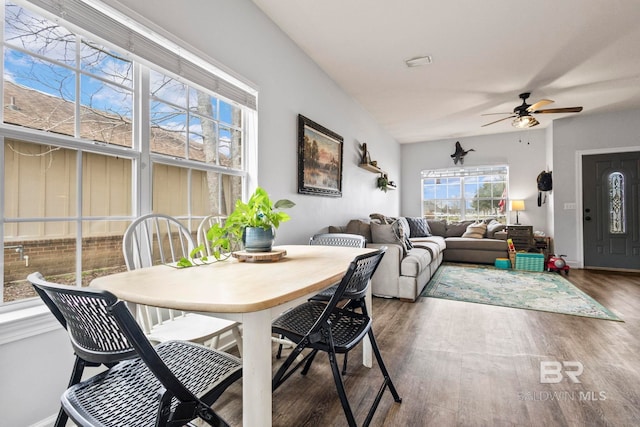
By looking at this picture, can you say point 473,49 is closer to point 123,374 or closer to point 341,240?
point 341,240

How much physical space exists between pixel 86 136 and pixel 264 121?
1395 mm

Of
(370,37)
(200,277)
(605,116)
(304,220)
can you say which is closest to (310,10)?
(370,37)

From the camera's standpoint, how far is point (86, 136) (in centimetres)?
148

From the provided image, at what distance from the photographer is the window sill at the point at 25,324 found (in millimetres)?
1147

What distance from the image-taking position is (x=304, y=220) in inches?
124

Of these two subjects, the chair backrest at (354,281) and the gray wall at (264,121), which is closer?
the chair backrest at (354,281)

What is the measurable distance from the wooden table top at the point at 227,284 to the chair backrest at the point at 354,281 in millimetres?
63

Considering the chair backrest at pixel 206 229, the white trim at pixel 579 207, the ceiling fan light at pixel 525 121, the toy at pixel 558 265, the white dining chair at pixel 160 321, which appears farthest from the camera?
the white trim at pixel 579 207

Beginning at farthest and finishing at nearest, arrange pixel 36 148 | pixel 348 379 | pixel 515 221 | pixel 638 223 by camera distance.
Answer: pixel 515 221, pixel 638 223, pixel 348 379, pixel 36 148

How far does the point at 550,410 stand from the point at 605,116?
5.81 meters

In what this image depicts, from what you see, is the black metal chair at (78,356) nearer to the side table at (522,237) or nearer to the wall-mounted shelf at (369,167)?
the wall-mounted shelf at (369,167)

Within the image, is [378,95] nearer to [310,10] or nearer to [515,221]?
[310,10]

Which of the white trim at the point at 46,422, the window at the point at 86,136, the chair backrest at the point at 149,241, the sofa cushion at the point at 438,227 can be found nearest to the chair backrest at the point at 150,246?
the chair backrest at the point at 149,241

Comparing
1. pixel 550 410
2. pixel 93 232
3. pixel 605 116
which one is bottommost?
pixel 550 410
